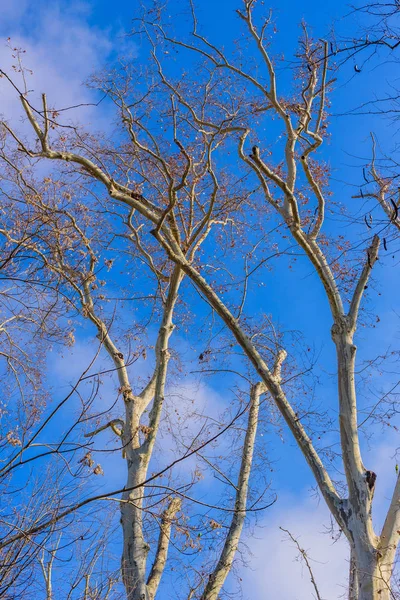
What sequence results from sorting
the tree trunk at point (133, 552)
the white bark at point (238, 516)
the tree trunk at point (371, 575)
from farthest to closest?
the white bark at point (238, 516)
the tree trunk at point (133, 552)
the tree trunk at point (371, 575)

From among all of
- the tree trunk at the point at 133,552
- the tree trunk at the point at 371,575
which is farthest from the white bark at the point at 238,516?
the tree trunk at the point at 371,575

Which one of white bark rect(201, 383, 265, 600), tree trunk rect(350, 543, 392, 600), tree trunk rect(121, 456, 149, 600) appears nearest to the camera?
tree trunk rect(350, 543, 392, 600)

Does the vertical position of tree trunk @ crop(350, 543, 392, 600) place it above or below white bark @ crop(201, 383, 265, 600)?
below

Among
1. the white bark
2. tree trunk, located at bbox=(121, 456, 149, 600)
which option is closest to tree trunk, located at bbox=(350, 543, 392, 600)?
the white bark

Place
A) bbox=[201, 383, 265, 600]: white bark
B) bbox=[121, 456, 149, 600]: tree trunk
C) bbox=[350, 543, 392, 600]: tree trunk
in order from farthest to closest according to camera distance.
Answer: bbox=[201, 383, 265, 600]: white bark
bbox=[121, 456, 149, 600]: tree trunk
bbox=[350, 543, 392, 600]: tree trunk

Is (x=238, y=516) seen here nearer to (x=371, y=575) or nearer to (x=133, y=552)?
(x=133, y=552)

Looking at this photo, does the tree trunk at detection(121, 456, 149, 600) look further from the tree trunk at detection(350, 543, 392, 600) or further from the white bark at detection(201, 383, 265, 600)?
the tree trunk at detection(350, 543, 392, 600)

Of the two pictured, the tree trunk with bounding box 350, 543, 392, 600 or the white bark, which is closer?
the tree trunk with bounding box 350, 543, 392, 600

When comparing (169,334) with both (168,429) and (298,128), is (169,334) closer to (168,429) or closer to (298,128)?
(168,429)

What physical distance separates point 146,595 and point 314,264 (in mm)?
4478

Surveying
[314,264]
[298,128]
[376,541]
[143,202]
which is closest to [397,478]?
[376,541]

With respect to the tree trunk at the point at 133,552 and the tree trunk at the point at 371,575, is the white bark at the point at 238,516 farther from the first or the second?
the tree trunk at the point at 371,575

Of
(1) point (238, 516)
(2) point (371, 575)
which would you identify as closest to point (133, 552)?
(1) point (238, 516)

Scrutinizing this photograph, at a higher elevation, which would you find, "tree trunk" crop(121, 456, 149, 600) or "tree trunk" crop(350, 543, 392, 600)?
"tree trunk" crop(121, 456, 149, 600)
